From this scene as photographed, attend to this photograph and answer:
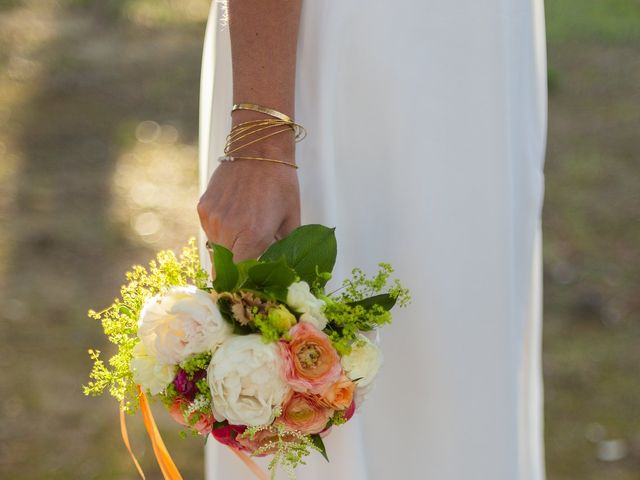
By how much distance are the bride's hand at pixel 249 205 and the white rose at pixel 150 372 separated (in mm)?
247

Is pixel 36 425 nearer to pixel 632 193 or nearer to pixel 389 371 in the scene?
pixel 389 371

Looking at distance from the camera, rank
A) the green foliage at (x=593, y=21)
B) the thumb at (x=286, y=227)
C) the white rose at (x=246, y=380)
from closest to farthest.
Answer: the white rose at (x=246, y=380), the thumb at (x=286, y=227), the green foliage at (x=593, y=21)

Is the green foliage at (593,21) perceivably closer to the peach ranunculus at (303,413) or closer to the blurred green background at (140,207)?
the blurred green background at (140,207)

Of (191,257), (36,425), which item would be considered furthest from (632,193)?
(191,257)

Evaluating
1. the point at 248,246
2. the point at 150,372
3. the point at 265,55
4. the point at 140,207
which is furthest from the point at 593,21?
the point at 150,372

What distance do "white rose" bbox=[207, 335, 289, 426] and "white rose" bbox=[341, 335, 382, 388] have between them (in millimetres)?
123

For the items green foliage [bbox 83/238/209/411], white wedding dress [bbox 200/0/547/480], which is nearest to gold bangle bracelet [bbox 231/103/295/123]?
white wedding dress [bbox 200/0/547/480]

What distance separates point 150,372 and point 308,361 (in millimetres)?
265

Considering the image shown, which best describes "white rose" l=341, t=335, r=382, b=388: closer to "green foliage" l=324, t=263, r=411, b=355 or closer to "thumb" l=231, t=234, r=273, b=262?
"green foliage" l=324, t=263, r=411, b=355

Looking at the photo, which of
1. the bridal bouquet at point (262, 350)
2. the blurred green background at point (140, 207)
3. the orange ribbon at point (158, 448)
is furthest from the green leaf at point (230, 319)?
the blurred green background at point (140, 207)

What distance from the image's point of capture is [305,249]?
5.53ft

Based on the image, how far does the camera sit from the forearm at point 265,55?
5.74 feet

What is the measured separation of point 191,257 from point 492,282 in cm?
62

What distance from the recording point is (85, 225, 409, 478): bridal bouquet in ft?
5.07
